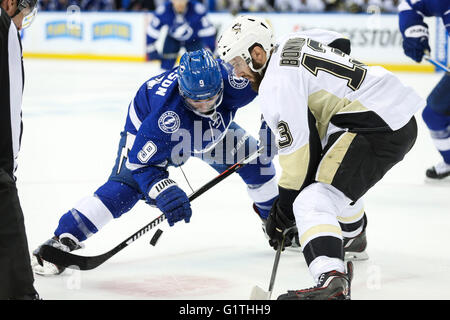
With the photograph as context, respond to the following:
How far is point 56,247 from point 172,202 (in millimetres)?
548

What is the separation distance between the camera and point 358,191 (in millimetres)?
2539

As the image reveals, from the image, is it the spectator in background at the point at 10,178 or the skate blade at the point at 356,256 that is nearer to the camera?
the spectator in background at the point at 10,178

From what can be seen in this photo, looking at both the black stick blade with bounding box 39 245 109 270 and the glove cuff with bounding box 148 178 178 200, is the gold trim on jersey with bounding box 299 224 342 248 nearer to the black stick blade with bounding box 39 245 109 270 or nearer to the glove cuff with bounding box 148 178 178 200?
the glove cuff with bounding box 148 178 178 200

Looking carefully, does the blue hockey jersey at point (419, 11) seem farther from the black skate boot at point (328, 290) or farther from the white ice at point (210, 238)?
the black skate boot at point (328, 290)

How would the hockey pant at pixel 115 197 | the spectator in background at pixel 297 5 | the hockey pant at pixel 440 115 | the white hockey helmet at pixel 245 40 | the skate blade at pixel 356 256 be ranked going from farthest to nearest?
the spectator in background at pixel 297 5
the hockey pant at pixel 440 115
the skate blade at pixel 356 256
the hockey pant at pixel 115 197
the white hockey helmet at pixel 245 40

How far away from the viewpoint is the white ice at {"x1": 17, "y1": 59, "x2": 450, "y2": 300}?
2830 mm

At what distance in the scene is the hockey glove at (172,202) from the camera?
111 inches

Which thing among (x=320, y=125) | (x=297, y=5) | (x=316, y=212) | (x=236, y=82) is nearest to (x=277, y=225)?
(x=316, y=212)

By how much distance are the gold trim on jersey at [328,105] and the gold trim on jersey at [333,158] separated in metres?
0.08

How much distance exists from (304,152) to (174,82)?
2.81ft

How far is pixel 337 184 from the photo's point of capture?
249 centimetres

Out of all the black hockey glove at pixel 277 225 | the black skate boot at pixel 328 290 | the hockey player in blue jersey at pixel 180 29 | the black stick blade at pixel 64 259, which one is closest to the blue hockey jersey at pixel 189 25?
the hockey player in blue jersey at pixel 180 29

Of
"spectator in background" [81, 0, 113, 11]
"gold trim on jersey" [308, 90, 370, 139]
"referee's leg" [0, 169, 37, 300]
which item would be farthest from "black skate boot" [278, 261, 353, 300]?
"spectator in background" [81, 0, 113, 11]

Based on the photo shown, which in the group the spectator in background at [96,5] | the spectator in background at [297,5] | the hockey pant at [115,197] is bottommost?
the spectator in background at [96,5]
